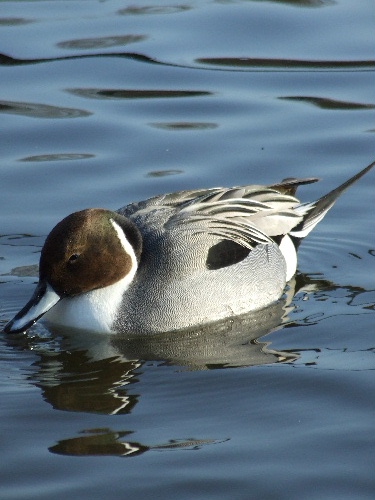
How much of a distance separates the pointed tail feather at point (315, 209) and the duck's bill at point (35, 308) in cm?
189

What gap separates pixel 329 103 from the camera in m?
10.5

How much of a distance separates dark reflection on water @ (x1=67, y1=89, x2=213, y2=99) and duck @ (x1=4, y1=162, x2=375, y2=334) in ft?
11.2

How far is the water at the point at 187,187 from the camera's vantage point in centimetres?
532

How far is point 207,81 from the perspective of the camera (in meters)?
11.0

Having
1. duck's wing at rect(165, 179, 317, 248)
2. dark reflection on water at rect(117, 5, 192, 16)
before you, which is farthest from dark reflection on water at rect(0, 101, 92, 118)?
duck's wing at rect(165, 179, 317, 248)

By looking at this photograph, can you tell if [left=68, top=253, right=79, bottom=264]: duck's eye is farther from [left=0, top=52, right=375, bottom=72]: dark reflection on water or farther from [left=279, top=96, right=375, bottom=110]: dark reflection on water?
[left=0, top=52, right=375, bottom=72]: dark reflection on water

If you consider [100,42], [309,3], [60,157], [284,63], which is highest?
[309,3]

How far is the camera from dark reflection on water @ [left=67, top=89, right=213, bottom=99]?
1074 centimetres

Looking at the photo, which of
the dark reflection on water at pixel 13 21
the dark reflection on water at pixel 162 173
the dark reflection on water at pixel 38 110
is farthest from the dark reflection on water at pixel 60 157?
the dark reflection on water at pixel 13 21

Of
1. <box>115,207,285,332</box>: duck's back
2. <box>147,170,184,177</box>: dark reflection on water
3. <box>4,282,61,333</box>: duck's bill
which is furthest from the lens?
<box>147,170,184,177</box>: dark reflection on water

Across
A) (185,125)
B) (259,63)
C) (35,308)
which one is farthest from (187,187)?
(259,63)

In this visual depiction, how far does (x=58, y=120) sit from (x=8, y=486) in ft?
18.1

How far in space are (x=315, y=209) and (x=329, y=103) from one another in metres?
2.67

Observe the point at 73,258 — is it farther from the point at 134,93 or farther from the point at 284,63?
the point at 284,63
